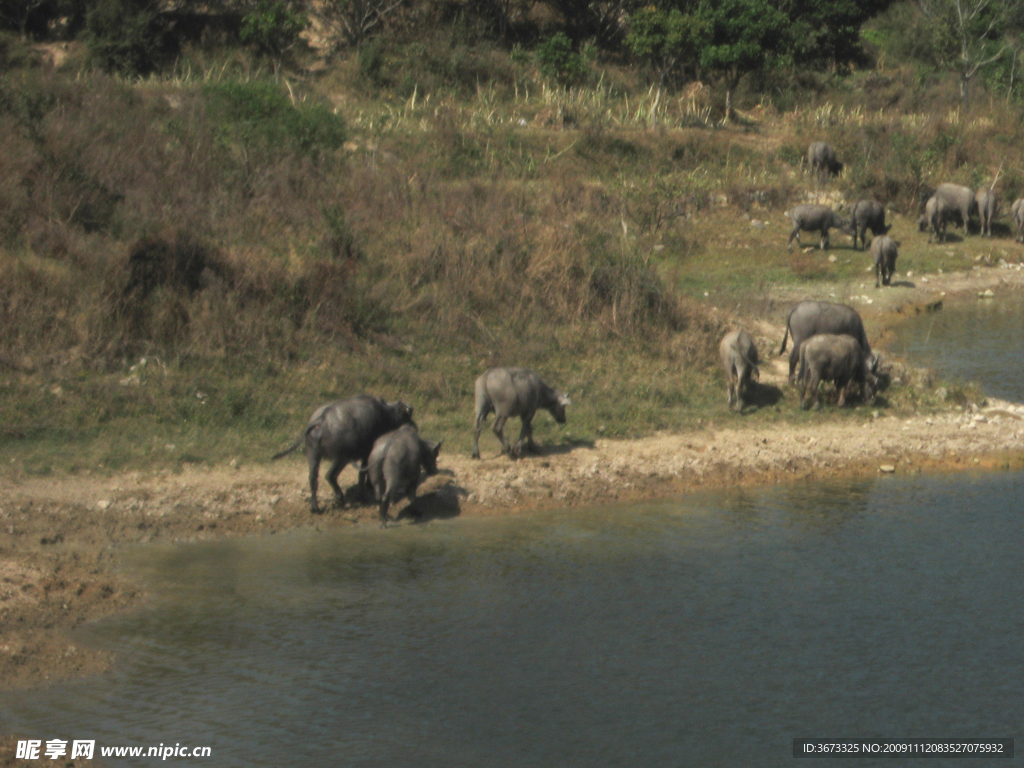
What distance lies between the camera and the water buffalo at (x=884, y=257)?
856 inches

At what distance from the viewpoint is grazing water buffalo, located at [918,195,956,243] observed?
2591 cm

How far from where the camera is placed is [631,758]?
677 cm

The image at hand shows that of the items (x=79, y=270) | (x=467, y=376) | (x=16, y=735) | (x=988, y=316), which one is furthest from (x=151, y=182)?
(x=988, y=316)

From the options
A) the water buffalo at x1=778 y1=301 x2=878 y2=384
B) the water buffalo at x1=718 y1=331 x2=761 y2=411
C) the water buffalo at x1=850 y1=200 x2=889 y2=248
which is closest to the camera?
the water buffalo at x1=718 y1=331 x2=761 y2=411

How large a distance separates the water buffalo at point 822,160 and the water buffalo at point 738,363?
658 inches

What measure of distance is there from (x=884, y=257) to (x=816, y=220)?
255cm

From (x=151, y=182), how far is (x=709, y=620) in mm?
12510

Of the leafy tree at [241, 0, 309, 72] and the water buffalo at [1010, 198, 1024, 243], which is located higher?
the leafy tree at [241, 0, 309, 72]

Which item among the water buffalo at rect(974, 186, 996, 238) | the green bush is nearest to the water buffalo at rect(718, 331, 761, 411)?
the green bush

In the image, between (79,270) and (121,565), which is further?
(79,270)

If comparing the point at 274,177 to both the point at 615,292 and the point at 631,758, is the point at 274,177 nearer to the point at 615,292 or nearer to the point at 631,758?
the point at 615,292

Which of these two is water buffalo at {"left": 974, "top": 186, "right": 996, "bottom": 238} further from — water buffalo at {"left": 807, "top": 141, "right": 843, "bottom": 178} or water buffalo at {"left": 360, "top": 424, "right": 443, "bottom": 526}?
water buffalo at {"left": 360, "top": 424, "right": 443, "bottom": 526}

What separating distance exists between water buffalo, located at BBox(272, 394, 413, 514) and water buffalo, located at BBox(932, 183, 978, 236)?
1956 cm

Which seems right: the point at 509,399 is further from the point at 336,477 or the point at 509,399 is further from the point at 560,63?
the point at 560,63
